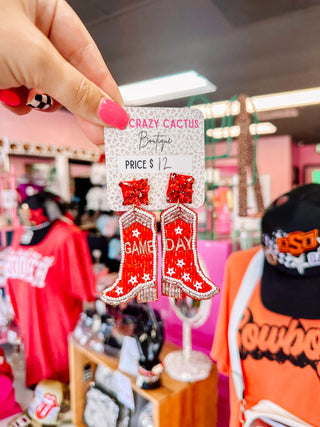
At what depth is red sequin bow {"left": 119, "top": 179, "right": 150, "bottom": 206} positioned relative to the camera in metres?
0.43

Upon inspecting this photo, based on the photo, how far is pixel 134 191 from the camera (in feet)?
1.42

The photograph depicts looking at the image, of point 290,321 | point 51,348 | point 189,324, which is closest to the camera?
point 290,321

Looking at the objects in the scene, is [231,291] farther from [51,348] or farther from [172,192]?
[51,348]

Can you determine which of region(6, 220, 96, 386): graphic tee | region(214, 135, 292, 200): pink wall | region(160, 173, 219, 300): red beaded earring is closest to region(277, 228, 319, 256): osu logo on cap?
region(160, 173, 219, 300): red beaded earring

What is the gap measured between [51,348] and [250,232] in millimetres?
1091

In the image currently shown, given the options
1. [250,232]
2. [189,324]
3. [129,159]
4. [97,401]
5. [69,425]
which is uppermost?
[129,159]

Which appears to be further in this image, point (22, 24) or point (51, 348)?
point (51, 348)

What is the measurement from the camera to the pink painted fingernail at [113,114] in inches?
16.0

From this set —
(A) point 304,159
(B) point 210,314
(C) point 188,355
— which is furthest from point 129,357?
(A) point 304,159

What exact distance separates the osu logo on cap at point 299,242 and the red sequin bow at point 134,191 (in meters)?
0.41

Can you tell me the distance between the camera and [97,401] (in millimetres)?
1241

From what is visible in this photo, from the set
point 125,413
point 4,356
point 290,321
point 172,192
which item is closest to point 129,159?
point 172,192

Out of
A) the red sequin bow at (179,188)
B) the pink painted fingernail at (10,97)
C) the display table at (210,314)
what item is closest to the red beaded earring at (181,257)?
the red sequin bow at (179,188)

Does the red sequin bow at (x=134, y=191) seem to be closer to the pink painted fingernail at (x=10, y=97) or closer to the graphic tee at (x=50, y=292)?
the pink painted fingernail at (x=10, y=97)
